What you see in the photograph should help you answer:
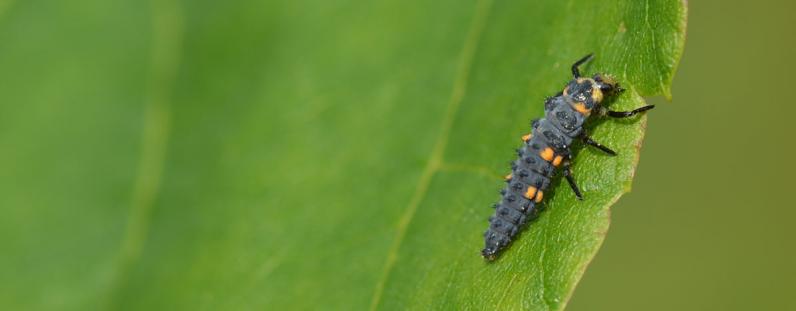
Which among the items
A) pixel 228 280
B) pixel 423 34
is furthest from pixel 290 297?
pixel 423 34

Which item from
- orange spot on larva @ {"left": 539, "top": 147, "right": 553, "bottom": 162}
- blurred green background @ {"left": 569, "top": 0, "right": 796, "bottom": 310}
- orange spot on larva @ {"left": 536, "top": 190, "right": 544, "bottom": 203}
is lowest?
blurred green background @ {"left": 569, "top": 0, "right": 796, "bottom": 310}

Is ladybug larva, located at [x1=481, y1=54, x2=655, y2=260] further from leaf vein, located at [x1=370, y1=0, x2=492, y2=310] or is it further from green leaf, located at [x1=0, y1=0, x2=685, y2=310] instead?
leaf vein, located at [x1=370, y1=0, x2=492, y2=310]

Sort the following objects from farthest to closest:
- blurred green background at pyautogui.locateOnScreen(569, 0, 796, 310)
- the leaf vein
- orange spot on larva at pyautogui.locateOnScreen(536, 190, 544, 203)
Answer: blurred green background at pyautogui.locateOnScreen(569, 0, 796, 310) → the leaf vein → orange spot on larva at pyautogui.locateOnScreen(536, 190, 544, 203)

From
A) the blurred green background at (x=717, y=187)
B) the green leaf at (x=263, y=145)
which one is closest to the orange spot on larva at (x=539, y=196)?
the green leaf at (x=263, y=145)

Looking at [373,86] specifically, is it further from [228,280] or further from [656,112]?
[656,112]

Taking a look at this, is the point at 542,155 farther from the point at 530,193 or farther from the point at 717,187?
the point at 717,187

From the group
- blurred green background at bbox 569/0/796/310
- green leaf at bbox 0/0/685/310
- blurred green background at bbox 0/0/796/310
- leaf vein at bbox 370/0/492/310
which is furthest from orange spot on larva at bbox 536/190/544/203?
blurred green background at bbox 569/0/796/310

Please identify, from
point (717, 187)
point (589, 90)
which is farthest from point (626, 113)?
point (717, 187)
